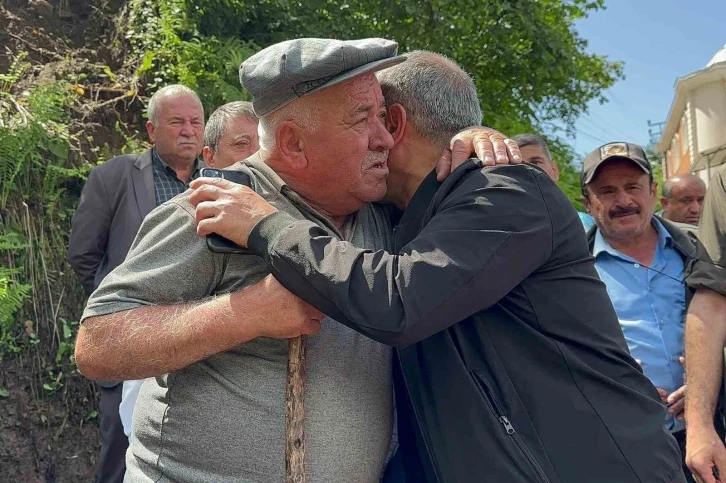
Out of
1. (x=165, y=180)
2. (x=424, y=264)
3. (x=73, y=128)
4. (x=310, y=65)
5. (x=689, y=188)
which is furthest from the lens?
(x=73, y=128)

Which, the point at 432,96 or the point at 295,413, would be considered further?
the point at 432,96

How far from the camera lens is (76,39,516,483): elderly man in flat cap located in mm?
2037

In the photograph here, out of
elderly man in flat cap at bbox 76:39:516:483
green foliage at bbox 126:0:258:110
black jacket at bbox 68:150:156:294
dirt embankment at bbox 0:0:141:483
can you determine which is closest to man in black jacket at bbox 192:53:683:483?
elderly man in flat cap at bbox 76:39:516:483

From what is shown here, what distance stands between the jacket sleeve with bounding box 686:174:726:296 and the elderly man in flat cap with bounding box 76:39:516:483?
178 centimetres

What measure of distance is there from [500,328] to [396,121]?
2.68ft

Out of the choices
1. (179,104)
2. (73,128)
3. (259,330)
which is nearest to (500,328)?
(259,330)

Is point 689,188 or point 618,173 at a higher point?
point 618,173

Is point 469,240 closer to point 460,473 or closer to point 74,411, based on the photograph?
point 460,473

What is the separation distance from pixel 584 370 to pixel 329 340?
2.39 ft

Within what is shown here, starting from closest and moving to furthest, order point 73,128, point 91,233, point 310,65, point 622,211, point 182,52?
point 310,65 < point 622,211 < point 91,233 < point 73,128 < point 182,52

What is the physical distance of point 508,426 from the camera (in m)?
1.96

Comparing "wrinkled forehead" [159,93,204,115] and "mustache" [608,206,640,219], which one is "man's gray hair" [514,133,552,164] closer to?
"mustache" [608,206,640,219]

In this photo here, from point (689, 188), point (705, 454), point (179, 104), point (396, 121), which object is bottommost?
point (705, 454)

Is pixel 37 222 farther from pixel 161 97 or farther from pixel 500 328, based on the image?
pixel 500 328
